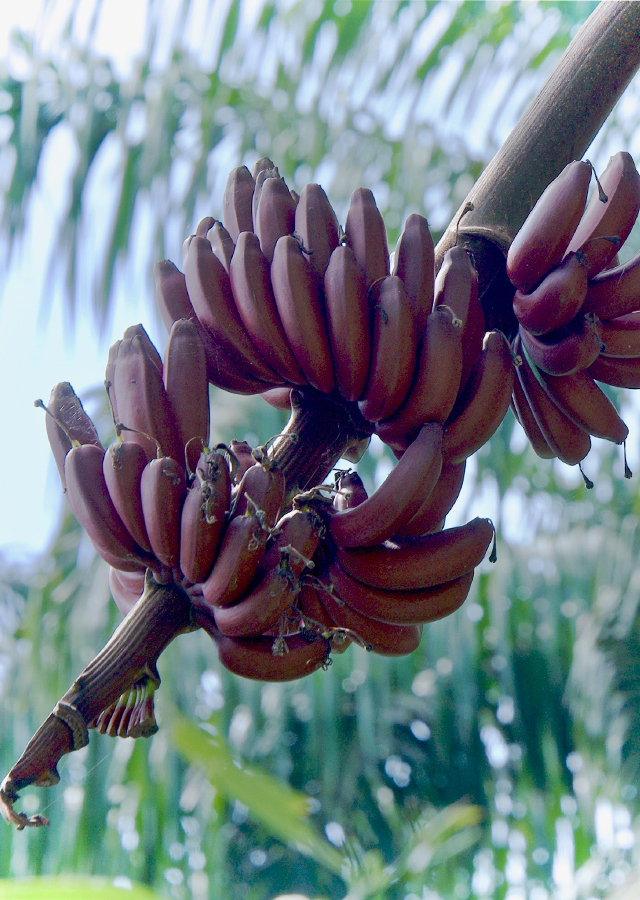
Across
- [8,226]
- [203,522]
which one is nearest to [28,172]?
[8,226]

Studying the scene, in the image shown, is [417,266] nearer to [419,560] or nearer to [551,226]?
[551,226]

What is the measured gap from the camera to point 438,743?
99.6 inches

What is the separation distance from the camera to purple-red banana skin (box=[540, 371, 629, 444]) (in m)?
0.68

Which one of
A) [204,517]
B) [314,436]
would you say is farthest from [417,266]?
[204,517]

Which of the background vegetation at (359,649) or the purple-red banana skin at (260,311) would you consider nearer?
the purple-red banana skin at (260,311)

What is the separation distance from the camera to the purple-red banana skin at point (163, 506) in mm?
560

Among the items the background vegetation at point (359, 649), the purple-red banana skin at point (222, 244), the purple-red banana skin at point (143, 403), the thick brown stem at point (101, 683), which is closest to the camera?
the thick brown stem at point (101, 683)

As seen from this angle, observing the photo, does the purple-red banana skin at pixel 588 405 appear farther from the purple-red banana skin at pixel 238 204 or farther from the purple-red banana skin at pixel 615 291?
the purple-red banana skin at pixel 238 204

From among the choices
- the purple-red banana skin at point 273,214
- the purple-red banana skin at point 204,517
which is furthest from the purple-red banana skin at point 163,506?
the purple-red banana skin at point 273,214

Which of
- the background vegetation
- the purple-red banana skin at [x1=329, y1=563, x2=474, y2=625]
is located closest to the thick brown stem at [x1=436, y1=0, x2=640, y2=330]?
the purple-red banana skin at [x1=329, y1=563, x2=474, y2=625]

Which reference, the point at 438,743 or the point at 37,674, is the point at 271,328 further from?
the point at 438,743

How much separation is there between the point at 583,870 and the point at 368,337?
218 centimetres

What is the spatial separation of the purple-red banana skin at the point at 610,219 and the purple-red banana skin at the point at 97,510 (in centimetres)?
38

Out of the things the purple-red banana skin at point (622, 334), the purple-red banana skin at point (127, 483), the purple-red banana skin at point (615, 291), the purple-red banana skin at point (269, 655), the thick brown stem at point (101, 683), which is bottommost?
the thick brown stem at point (101, 683)
